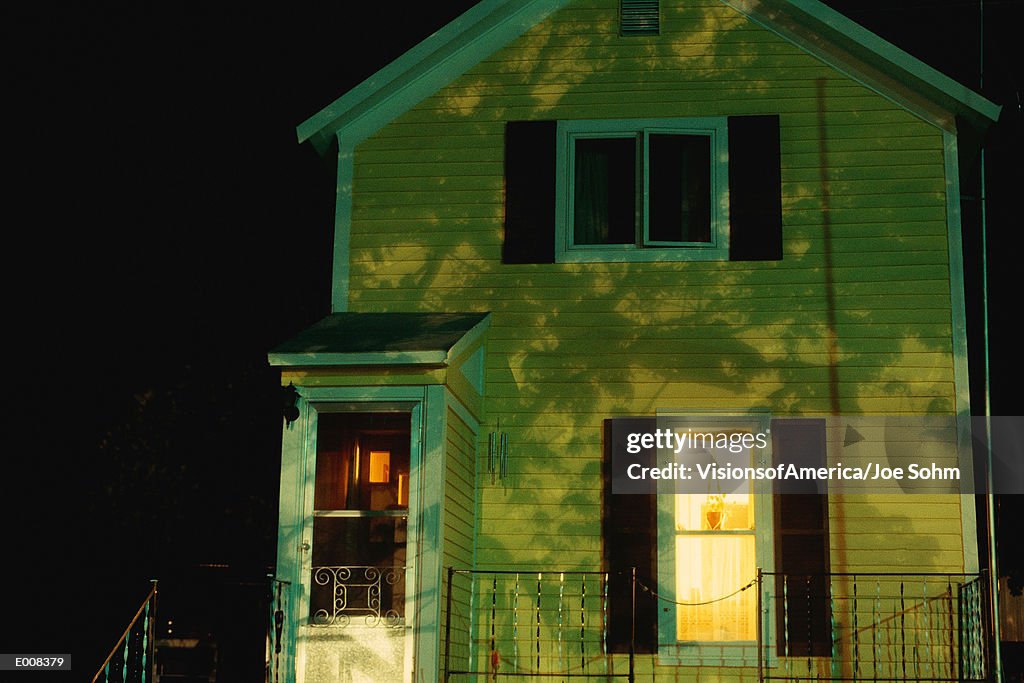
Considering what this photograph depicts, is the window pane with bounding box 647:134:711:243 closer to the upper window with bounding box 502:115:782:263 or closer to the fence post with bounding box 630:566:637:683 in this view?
the upper window with bounding box 502:115:782:263

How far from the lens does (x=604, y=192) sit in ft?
35.6

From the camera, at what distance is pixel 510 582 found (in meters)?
9.96

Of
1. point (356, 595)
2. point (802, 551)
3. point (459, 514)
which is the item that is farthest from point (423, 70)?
point (802, 551)

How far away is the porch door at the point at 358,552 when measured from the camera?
871 centimetres

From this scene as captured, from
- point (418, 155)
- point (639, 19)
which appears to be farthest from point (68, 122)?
point (639, 19)

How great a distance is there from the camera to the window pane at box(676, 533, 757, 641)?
34.2 feet

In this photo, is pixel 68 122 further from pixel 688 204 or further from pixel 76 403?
pixel 688 204

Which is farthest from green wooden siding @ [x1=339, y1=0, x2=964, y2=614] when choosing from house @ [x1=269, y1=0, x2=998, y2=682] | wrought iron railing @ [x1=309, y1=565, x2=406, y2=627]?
wrought iron railing @ [x1=309, y1=565, x2=406, y2=627]

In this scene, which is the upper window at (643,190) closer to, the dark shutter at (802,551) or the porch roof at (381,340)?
the porch roof at (381,340)

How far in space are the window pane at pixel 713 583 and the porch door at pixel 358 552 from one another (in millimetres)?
2613

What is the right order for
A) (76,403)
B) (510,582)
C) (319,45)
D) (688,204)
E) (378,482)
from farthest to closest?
(319,45)
(76,403)
(688,204)
(510,582)
(378,482)

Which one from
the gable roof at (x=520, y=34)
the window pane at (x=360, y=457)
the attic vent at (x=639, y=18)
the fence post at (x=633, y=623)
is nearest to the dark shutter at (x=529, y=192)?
the gable roof at (x=520, y=34)

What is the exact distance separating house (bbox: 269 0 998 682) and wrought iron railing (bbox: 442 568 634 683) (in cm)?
2

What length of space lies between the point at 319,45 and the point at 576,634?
28.1 ft
